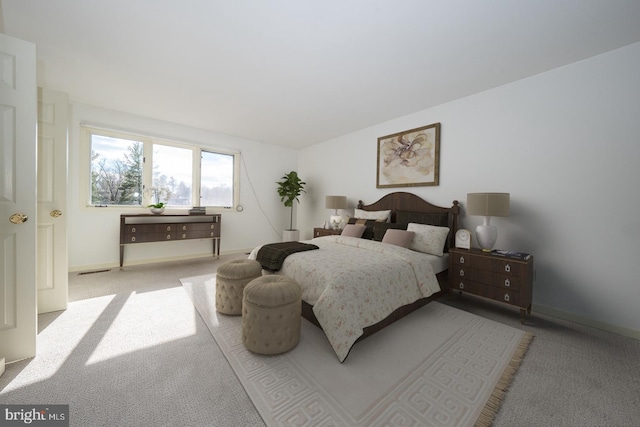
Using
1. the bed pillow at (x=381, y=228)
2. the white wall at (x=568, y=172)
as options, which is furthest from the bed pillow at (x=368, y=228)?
the white wall at (x=568, y=172)

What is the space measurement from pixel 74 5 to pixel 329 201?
148 inches

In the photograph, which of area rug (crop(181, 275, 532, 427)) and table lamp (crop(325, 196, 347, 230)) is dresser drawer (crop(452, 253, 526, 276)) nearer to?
area rug (crop(181, 275, 532, 427))

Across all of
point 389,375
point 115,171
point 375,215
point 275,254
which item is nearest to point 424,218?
point 375,215

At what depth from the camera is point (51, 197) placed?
2275 millimetres

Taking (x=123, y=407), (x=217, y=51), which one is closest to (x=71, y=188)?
(x=217, y=51)

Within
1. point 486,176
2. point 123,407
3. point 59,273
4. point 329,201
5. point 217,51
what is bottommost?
point 123,407

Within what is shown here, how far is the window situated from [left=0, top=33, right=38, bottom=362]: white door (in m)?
2.72

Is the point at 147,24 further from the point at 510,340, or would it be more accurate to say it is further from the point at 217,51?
the point at 510,340

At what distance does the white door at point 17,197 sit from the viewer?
5.12ft

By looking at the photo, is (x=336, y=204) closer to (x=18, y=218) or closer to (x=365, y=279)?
(x=365, y=279)

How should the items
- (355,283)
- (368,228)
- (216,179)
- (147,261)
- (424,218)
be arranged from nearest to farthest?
(355,283) → (424,218) → (368,228) → (147,261) → (216,179)

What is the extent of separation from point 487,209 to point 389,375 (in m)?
2.01

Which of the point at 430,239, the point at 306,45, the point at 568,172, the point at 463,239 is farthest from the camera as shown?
the point at 430,239

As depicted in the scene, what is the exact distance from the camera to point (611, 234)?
7.36 feet
